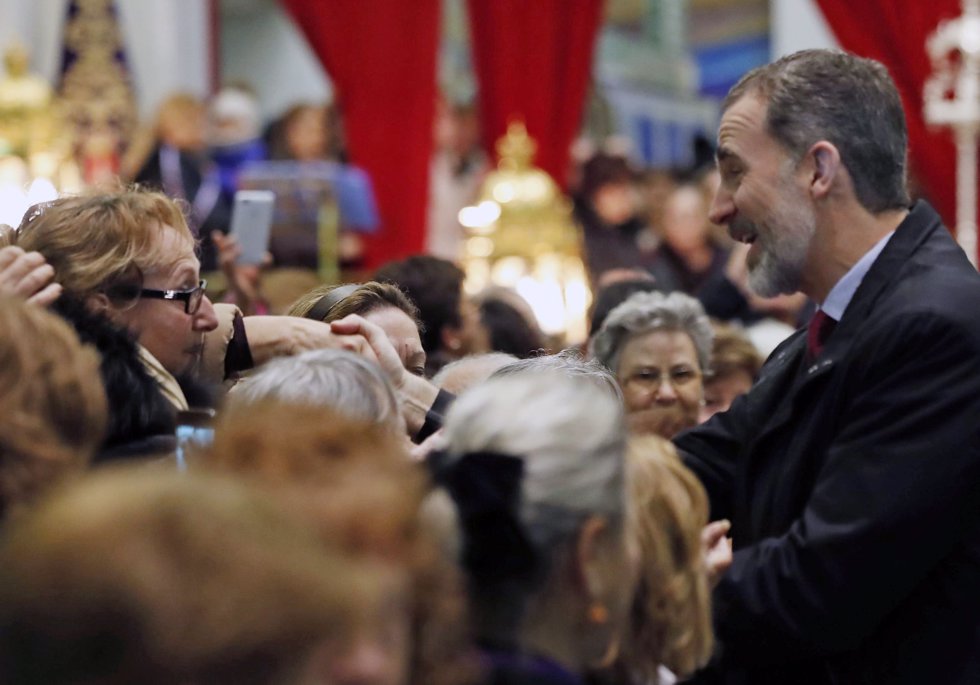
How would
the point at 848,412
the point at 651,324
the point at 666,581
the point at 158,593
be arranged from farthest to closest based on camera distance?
the point at 651,324 → the point at 848,412 → the point at 666,581 → the point at 158,593

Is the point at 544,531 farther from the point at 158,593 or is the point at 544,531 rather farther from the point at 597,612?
the point at 158,593

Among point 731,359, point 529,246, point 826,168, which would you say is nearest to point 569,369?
point 826,168

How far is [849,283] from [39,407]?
1.28m

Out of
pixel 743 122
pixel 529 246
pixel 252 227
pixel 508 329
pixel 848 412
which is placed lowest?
pixel 529 246

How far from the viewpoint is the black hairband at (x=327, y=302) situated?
3090 mm

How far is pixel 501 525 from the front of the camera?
69.9 inches

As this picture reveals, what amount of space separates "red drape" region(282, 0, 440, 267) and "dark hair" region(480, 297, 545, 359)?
9.35 ft

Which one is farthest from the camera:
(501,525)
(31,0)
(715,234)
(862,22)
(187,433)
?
(31,0)

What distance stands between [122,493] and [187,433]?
1.20 metres

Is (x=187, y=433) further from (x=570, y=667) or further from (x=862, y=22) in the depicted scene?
(x=862, y=22)

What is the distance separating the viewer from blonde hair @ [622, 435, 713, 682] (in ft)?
6.54

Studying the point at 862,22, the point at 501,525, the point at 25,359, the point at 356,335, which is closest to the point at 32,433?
the point at 25,359

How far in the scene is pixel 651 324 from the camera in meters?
3.98

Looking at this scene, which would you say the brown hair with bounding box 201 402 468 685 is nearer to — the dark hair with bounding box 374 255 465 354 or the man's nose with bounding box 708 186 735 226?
the man's nose with bounding box 708 186 735 226
